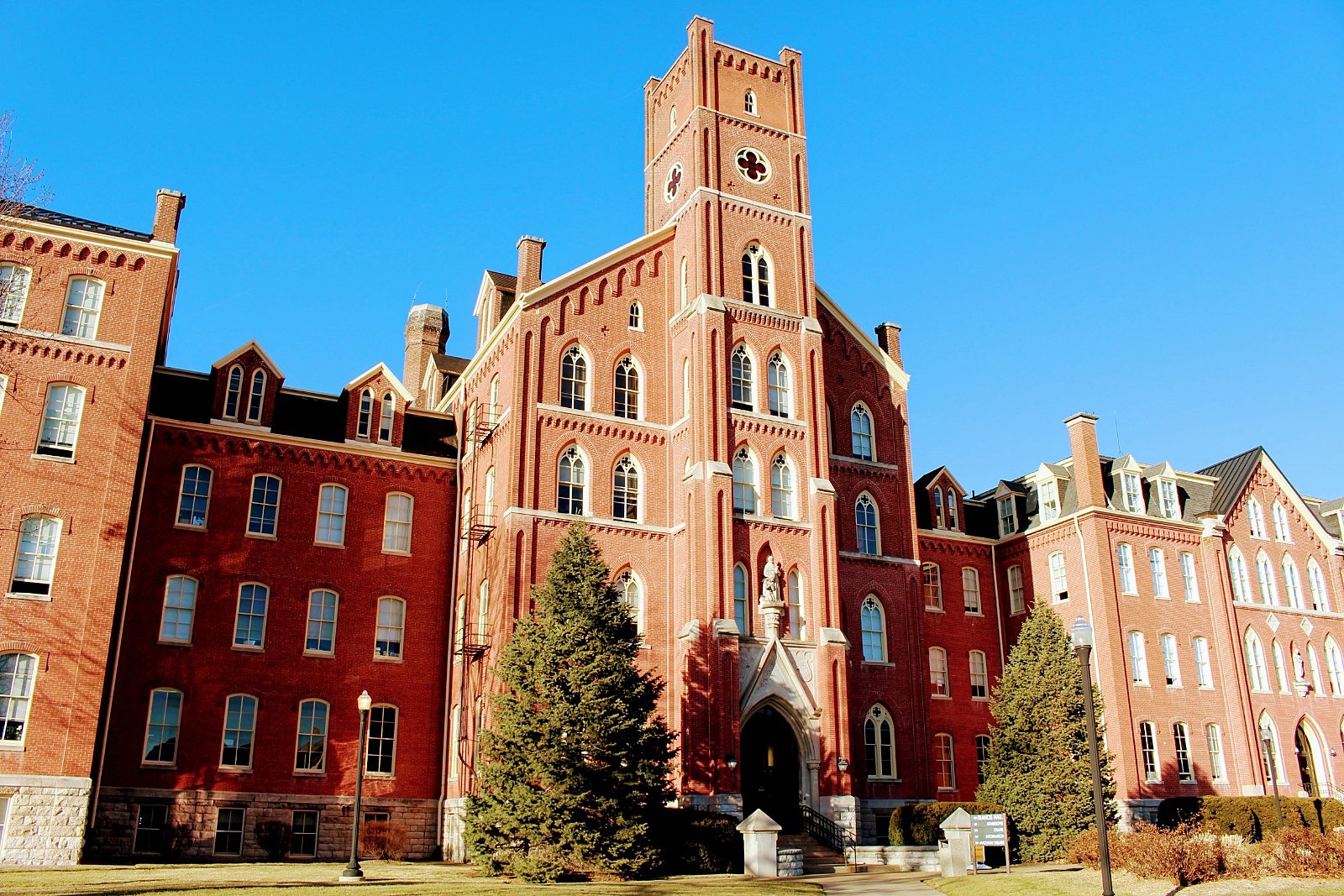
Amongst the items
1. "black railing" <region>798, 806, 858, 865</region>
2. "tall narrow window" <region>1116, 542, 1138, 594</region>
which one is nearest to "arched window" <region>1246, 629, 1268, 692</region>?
"tall narrow window" <region>1116, 542, 1138, 594</region>

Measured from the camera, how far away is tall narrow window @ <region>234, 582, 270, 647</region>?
109 ft

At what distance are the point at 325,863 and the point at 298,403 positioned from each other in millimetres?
14138

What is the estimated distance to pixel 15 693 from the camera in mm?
28422

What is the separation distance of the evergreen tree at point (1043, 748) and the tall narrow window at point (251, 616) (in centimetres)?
2145

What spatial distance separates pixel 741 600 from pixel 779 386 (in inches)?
282

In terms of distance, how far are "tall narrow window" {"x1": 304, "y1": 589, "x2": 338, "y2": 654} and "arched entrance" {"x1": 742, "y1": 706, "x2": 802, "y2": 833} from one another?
12.4 m

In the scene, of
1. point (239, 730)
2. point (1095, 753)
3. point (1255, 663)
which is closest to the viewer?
point (1095, 753)

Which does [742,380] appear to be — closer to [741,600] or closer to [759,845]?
[741,600]

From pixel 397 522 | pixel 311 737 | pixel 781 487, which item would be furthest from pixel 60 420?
pixel 781 487

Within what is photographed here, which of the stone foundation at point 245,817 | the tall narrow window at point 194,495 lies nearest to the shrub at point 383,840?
the stone foundation at point 245,817

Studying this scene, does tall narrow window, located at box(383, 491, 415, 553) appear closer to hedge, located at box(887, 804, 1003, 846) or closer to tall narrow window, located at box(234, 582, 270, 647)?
tall narrow window, located at box(234, 582, 270, 647)

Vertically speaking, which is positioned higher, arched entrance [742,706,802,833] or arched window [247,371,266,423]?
arched window [247,371,266,423]

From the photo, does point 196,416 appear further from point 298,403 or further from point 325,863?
point 325,863

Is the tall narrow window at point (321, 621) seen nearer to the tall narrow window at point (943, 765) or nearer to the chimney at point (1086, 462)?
the tall narrow window at point (943, 765)
